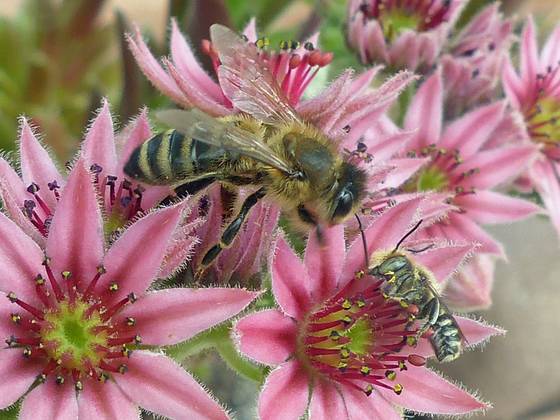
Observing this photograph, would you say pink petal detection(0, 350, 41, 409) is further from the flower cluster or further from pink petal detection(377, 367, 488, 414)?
pink petal detection(377, 367, 488, 414)

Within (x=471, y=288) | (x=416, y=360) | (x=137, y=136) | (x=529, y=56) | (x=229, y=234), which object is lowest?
(x=471, y=288)

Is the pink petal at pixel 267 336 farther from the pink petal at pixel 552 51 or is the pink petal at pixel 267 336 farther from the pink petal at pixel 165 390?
the pink petal at pixel 552 51

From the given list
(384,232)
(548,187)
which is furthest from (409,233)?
(548,187)

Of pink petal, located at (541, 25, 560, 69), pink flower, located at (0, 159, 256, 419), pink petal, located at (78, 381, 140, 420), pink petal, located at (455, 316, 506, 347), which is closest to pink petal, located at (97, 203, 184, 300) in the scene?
pink flower, located at (0, 159, 256, 419)

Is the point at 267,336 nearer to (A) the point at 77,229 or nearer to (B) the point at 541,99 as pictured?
(A) the point at 77,229

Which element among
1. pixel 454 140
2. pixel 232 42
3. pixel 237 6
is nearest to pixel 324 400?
pixel 232 42
